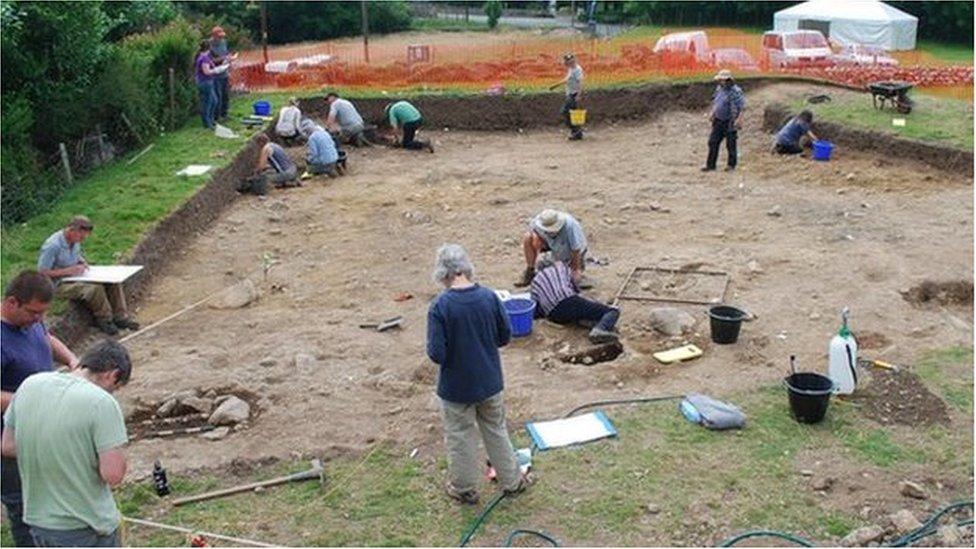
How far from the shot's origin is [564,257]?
10.4m

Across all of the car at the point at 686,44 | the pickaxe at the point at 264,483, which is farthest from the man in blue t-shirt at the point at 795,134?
the pickaxe at the point at 264,483

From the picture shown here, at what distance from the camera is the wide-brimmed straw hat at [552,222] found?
1011 cm

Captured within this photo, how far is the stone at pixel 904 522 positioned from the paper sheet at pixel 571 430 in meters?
2.04

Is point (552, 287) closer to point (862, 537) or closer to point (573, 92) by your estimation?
point (862, 537)

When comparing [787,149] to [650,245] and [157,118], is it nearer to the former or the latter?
[650,245]

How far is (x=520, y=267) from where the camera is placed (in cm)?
1199

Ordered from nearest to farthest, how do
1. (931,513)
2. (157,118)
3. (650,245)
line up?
(931,513), (650,245), (157,118)

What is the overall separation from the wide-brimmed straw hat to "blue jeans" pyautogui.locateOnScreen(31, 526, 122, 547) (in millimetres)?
6092

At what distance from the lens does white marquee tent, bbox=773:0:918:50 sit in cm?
3638

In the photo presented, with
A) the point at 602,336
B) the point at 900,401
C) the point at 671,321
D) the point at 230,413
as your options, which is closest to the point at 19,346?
the point at 230,413

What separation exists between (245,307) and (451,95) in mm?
12075

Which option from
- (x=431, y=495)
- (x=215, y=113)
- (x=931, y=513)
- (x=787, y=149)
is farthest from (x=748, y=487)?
(x=215, y=113)

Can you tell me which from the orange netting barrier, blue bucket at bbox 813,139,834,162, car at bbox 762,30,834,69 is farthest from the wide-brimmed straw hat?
car at bbox 762,30,834,69

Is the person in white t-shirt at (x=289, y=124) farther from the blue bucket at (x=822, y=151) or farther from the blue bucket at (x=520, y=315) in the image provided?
the blue bucket at (x=520, y=315)
